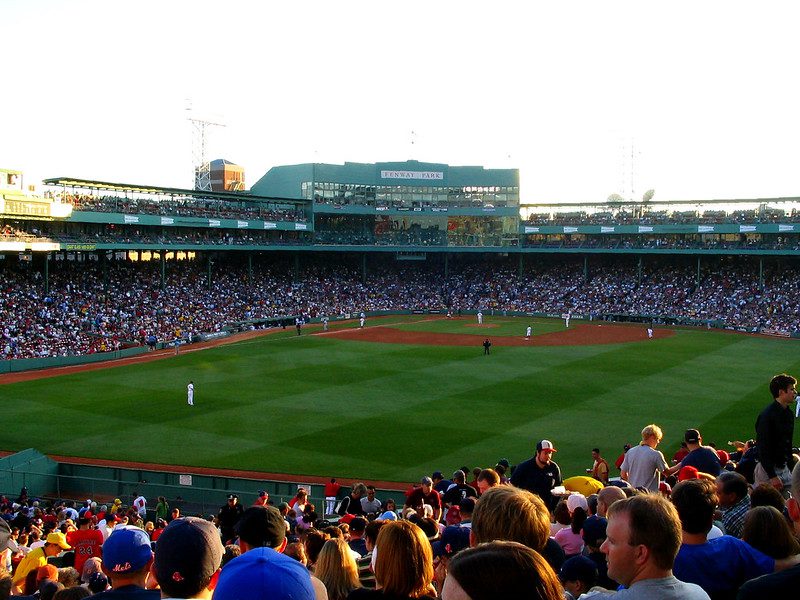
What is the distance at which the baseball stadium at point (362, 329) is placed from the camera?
27.1m

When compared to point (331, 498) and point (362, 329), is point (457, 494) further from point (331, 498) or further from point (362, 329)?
point (362, 329)

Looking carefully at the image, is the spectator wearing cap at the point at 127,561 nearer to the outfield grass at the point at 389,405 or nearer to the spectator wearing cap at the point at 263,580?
the spectator wearing cap at the point at 263,580

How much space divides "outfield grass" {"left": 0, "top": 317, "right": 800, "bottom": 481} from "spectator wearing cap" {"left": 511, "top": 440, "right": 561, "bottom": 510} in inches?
529

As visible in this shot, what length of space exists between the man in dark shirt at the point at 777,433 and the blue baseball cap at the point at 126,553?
7.99 meters

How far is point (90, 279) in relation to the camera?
59.8 metres

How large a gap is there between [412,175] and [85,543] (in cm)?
7600

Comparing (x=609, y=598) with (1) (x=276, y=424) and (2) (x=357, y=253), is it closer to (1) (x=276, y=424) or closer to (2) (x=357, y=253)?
(1) (x=276, y=424)

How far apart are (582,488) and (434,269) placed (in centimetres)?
7397

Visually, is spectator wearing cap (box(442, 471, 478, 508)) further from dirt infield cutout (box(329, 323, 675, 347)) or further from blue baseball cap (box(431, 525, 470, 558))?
dirt infield cutout (box(329, 323, 675, 347))

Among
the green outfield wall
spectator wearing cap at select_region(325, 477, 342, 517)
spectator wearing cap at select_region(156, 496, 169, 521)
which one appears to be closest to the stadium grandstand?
the green outfield wall

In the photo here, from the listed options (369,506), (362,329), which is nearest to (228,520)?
(369,506)

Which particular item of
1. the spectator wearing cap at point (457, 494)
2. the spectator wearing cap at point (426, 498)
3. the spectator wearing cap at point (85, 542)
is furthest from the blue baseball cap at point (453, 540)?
the spectator wearing cap at point (85, 542)

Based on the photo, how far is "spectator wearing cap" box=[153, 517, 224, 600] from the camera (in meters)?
4.13

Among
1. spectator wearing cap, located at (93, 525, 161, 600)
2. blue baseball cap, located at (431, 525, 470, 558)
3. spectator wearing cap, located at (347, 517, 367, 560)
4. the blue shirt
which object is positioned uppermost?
spectator wearing cap, located at (93, 525, 161, 600)
